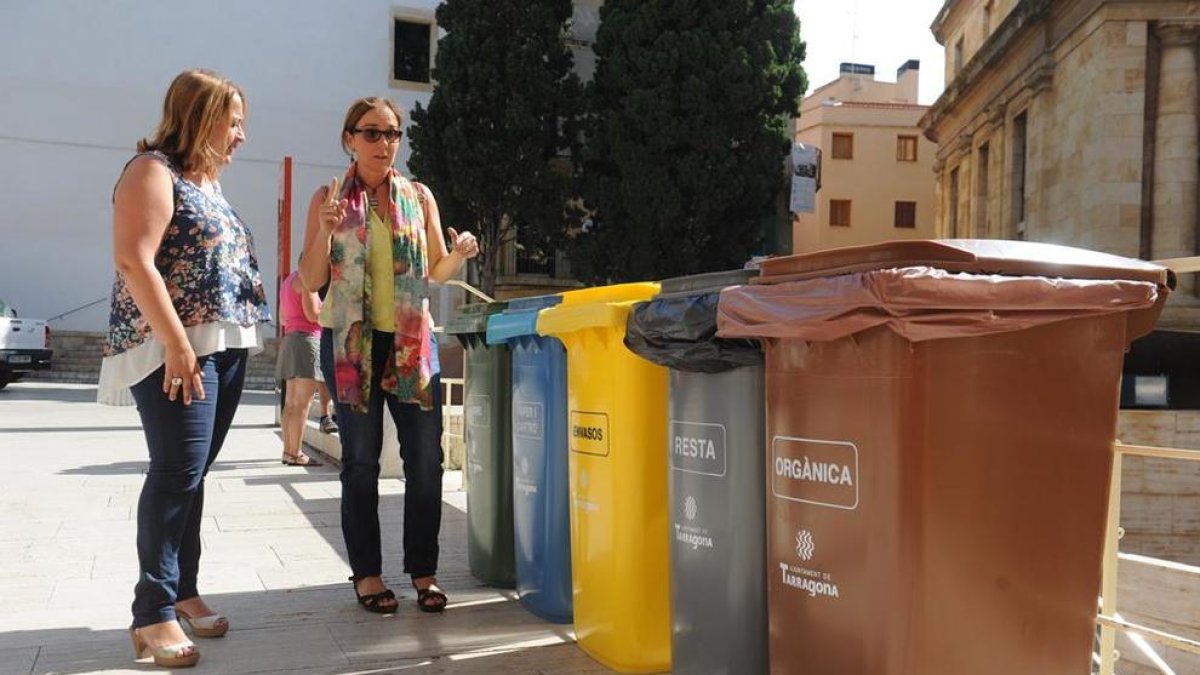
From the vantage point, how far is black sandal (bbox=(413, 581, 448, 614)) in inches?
153

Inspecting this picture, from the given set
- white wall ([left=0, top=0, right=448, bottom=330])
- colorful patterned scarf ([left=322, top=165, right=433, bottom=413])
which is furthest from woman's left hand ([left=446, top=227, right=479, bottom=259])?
white wall ([left=0, top=0, right=448, bottom=330])

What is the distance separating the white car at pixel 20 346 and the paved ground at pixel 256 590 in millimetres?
10918

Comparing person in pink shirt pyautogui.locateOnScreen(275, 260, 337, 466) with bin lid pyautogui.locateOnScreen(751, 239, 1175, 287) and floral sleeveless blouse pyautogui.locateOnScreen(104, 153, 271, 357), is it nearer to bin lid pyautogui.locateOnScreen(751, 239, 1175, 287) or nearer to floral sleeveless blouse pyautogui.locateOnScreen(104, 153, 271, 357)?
floral sleeveless blouse pyautogui.locateOnScreen(104, 153, 271, 357)

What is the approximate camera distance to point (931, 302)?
210 centimetres

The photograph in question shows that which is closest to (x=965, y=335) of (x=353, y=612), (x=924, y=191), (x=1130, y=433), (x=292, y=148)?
(x=353, y=612)

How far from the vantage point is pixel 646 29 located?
21.0 m

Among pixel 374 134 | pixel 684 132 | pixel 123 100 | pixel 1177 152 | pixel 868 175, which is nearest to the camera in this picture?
pixel 374 134

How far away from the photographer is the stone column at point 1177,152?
16703 mm

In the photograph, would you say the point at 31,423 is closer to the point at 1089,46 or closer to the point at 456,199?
the point at 456,199

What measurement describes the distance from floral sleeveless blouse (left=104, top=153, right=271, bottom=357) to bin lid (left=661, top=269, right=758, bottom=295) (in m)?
1.35

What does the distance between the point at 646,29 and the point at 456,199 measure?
16.5ft

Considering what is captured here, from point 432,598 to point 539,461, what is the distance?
663mm

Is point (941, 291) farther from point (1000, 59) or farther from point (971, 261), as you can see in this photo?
point (1000, 59)

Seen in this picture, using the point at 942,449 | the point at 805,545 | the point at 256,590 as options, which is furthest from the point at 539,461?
the point at 942,449
